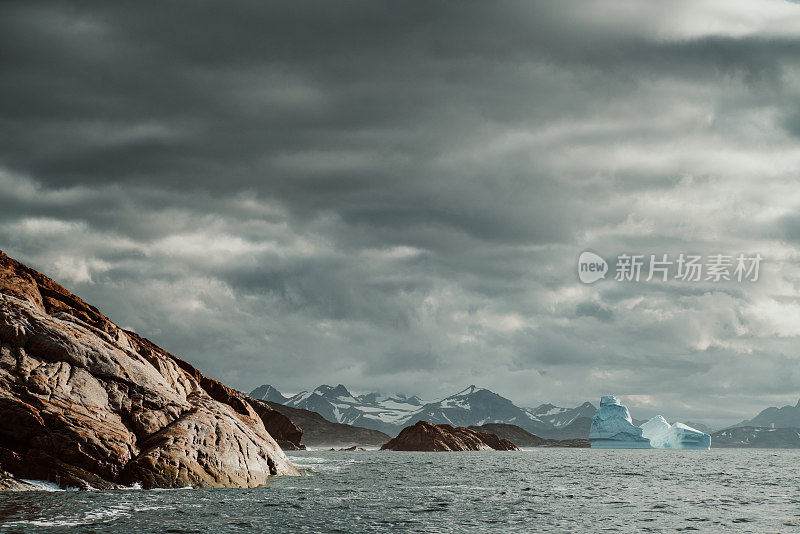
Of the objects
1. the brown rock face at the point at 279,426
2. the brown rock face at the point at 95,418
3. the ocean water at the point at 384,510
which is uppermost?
the brown rock face at the point at 95,418

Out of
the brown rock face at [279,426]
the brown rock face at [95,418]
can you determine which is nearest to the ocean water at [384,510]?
the brown rock face at [95,418]

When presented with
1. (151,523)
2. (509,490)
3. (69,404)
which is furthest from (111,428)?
(509,490)

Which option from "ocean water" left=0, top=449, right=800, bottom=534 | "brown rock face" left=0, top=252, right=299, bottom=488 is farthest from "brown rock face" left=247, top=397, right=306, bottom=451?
"ocean water" left=0, top=449, right=800, bottom=534

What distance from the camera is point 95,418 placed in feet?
121

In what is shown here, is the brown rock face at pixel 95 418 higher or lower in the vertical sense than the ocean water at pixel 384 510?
higher

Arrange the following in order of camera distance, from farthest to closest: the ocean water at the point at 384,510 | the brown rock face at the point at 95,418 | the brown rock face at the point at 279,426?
the brown rock face at the point at 279,426 < the brown rock face at the point at 95,418 < the ocean water at the point at 384,510

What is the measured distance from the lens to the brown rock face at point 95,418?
34125mm

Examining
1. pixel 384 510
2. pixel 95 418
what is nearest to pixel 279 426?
pixel 95 418

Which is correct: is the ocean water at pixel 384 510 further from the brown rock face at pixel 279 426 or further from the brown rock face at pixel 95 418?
the brown rock face at pixel 279 426

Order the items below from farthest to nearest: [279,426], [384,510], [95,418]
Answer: [279,426] < [95,418] < [384,510]

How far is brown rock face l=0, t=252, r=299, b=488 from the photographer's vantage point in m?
34.1

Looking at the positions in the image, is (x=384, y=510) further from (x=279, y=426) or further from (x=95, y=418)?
(x=279, y=426)

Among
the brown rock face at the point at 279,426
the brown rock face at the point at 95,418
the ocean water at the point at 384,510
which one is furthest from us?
the brown rock face at the point at 279,426

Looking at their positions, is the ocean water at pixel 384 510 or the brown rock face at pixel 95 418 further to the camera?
the brown rock face at pixel 95 418
